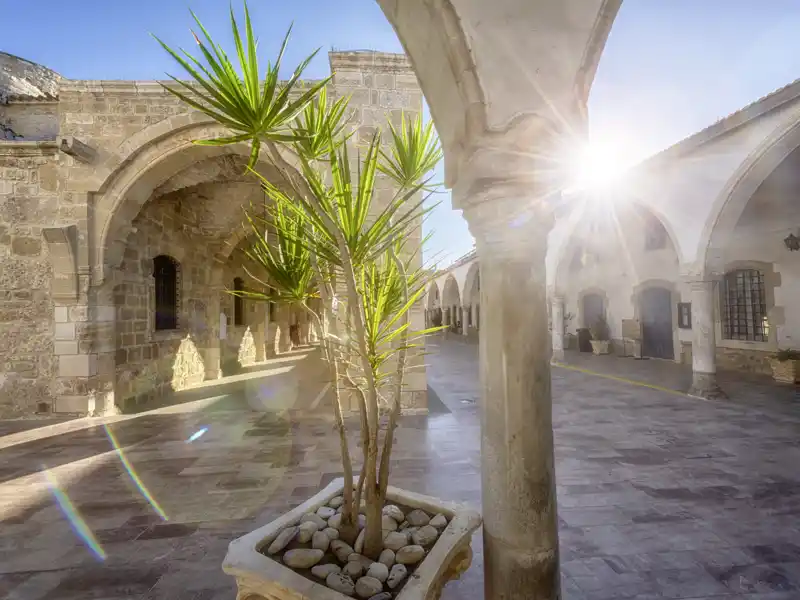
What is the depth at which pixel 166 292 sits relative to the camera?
762cm

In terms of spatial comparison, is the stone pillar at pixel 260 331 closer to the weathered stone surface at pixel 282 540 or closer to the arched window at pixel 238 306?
the arched window at pixel 238 306

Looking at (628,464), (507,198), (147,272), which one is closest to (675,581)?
(628,464)

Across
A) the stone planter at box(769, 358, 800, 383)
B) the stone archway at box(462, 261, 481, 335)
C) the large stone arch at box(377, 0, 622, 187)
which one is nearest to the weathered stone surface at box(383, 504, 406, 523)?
the large stone arch at box(377, 0, 622, 187)

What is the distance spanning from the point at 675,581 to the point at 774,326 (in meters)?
8.89

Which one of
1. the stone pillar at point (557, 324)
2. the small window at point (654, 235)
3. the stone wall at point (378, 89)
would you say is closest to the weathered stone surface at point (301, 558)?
the stone wall at point (378, 89)

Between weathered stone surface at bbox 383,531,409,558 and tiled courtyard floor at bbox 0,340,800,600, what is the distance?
488 millimetres

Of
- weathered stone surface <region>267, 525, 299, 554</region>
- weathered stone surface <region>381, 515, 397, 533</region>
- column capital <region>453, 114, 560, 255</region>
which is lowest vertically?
weathered stone surface <region>381, 515, 397, 533</region>

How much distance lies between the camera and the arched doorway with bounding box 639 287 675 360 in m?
10.8

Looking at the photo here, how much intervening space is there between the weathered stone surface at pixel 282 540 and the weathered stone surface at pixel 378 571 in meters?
0.38

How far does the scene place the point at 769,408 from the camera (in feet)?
18.1

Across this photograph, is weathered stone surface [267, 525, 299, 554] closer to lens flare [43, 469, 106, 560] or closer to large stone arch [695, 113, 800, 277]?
lens flare [43, 469, 106, 560]

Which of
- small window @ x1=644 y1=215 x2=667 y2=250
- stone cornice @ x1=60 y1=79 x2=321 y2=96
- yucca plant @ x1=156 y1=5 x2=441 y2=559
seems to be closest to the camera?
yucca plant @ x1=156 y1=5 x2=441 y2=559

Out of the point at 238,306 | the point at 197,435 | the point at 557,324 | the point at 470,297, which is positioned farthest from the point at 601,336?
the point at 197,435

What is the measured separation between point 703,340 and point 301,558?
7.02 meters
